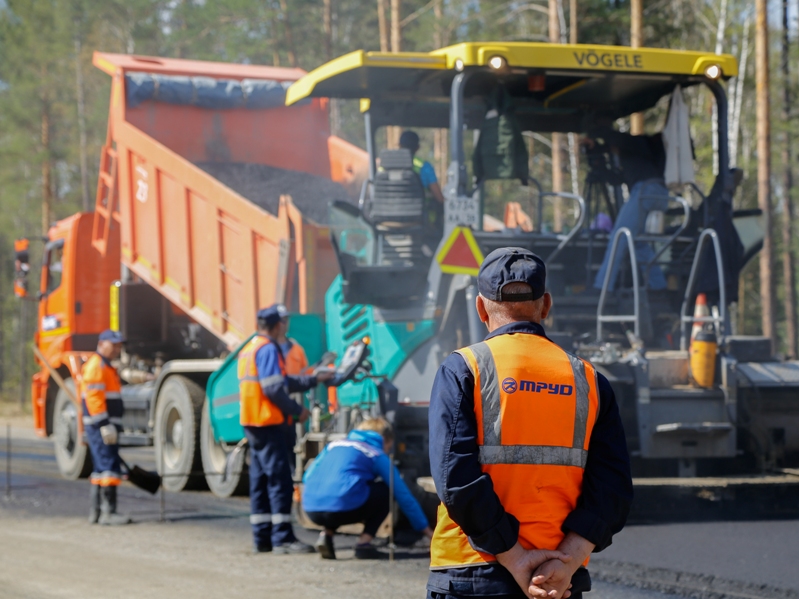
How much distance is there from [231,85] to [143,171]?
1.54m

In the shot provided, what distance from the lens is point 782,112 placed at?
971 inches

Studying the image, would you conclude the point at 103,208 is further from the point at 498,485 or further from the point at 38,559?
the point at 498,485

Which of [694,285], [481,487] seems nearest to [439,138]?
[694,285]

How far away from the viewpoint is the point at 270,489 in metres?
6.83

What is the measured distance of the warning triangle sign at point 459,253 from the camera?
7469mm

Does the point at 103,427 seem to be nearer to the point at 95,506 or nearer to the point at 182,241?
the point at 95,506

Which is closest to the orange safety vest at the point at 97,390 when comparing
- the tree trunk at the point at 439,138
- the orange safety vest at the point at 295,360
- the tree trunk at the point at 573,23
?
the orange safety vest at the point at 295,360

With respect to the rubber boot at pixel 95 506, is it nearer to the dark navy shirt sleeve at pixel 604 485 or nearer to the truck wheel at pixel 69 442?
the truck wheel at pixel 69 442

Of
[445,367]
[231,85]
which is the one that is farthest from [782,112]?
[445,367]

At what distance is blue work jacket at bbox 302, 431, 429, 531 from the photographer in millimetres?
6379

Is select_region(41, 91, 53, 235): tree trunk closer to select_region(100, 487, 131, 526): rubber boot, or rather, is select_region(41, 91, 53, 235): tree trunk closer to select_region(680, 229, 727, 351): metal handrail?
select_region(100, 487, 131, 526): rubber boot

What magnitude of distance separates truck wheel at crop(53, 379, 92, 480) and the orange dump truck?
22 millimetres

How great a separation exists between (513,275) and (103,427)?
6.35 metres

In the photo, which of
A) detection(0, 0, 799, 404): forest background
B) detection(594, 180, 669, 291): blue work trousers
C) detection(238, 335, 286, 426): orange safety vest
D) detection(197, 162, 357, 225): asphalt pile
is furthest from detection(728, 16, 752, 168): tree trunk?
detection(238, 335, 286, 426): orange safety vest
